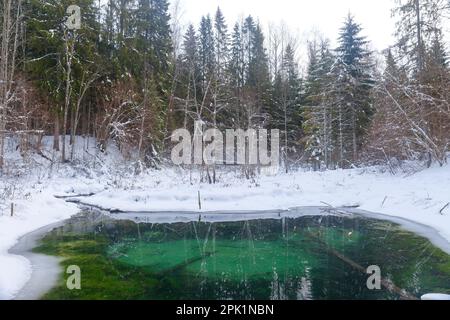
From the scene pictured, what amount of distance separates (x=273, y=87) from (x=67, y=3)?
19925mm

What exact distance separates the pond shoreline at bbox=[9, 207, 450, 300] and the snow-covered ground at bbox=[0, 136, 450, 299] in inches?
13.3

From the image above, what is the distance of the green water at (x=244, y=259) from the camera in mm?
7172

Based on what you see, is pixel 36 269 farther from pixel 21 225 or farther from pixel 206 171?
pixel 206 171

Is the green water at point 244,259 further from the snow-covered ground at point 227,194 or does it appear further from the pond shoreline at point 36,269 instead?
the snow-covered ground at point 227,194

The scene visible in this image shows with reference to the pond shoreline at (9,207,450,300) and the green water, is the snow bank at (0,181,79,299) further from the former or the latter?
the green water

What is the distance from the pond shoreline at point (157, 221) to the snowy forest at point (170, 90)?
5.90 m

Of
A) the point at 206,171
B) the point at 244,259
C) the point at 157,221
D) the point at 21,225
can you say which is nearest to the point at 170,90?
the point at 206,171

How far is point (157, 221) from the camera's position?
47.9 ft

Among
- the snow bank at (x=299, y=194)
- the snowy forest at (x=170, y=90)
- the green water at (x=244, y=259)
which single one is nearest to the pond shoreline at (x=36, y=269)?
the green water at (x=244, y=259)

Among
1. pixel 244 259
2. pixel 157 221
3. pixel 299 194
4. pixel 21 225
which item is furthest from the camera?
pixel 299 194

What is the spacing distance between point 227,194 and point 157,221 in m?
4.44

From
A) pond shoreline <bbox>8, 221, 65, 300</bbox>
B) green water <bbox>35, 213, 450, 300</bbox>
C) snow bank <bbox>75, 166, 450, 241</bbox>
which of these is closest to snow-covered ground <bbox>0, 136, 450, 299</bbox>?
snow bank <bbox>75, 166, 450, 241</bbox>
